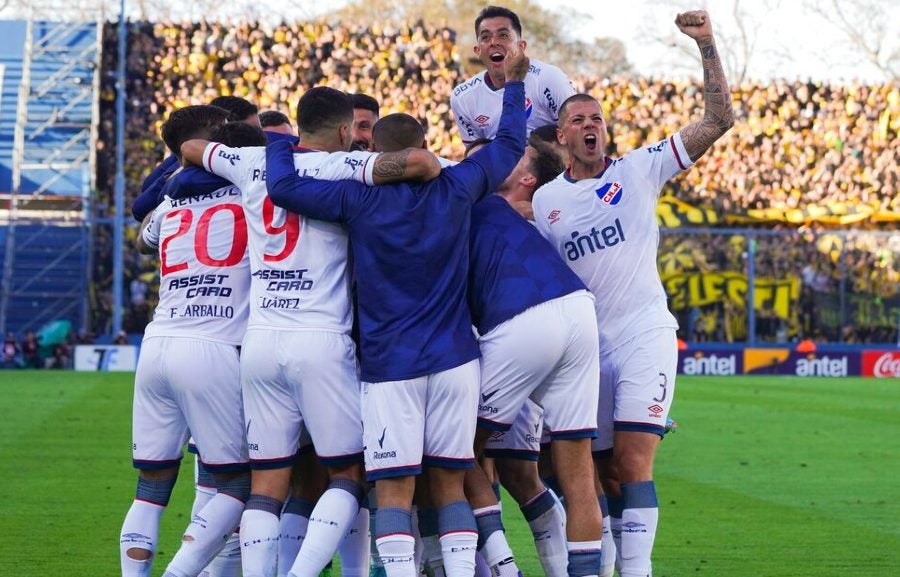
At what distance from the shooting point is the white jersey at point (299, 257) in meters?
5.90

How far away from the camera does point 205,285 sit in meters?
6.20

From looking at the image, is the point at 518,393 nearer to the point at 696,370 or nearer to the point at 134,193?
the point at 696,370

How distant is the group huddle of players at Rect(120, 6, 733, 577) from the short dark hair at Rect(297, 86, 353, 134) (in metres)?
0.01

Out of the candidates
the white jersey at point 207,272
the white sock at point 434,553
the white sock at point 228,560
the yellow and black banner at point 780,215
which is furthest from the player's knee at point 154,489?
the yellow and black banner at point 780,215

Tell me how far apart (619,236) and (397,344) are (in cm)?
141

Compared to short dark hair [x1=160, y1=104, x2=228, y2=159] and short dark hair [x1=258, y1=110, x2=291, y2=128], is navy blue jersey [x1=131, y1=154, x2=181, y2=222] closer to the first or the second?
short dark hair [x1=160, y1=104, x2=228, y2=159]

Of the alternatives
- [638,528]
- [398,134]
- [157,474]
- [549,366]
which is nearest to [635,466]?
[638,528]

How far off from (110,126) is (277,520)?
27051mm

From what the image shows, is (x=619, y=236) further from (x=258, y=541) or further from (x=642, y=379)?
(x=258, y=541)

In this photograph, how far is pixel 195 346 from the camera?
6.12 m

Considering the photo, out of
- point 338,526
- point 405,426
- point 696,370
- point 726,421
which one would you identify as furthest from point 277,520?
point 696,370

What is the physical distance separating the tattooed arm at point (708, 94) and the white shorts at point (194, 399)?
2.47 meters

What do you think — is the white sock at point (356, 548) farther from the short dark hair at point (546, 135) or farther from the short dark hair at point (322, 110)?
the short dark hair at point (546, 135)

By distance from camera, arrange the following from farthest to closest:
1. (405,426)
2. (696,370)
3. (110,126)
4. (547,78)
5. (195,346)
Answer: (110,126) → (696,370) → (547,78) → (195,346) → (405,426)
